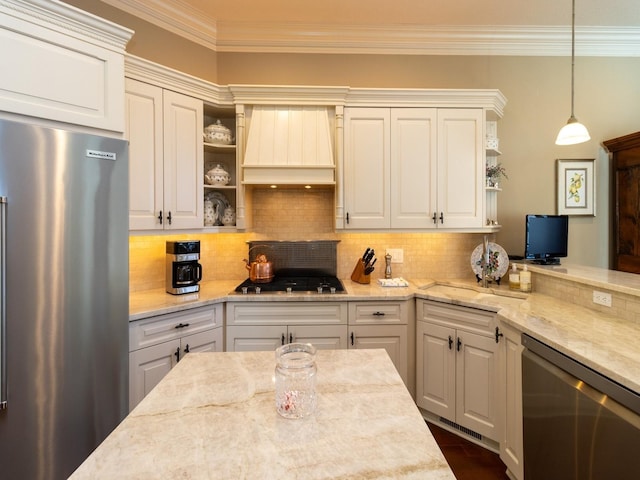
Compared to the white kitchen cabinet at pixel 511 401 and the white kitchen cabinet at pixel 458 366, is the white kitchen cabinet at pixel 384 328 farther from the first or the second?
the white kitchen cabinet at pixel 511 401

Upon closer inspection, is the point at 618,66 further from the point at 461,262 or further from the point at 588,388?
the point at 588,388

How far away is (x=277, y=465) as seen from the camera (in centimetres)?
65

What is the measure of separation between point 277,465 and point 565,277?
2135 mm

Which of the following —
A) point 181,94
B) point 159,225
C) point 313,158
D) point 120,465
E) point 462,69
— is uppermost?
point 462,69

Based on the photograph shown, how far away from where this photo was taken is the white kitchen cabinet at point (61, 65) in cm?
145

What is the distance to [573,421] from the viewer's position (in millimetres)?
1293

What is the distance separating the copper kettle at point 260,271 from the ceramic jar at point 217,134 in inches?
40.9

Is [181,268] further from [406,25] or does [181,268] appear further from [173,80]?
[406,25]

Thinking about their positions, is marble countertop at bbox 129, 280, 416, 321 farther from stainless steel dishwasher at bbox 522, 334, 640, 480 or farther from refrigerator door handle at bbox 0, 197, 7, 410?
stainless steel dishwasher at bbox 522, 334, 640, 480

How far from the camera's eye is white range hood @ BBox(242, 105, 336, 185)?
245cm

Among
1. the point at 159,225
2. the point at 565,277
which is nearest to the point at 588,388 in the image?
the point at 565,277

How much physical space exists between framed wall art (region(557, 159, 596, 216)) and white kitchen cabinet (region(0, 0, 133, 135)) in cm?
356

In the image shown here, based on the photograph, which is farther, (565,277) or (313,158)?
(313,158)

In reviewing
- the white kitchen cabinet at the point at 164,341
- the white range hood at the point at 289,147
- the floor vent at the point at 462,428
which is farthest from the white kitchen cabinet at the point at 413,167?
the floor vent at the point at 462,428
